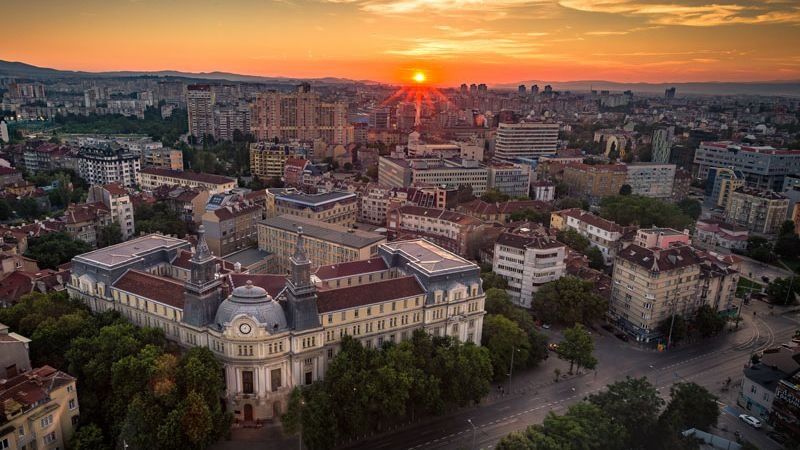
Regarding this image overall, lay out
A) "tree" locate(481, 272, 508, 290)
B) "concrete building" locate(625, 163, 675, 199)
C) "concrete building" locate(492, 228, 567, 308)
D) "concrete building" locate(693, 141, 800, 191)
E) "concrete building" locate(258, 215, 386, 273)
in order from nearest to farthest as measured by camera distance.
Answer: "tree" locate(481, 272, 508, 290), "concrete building" locate(492, 228, 567, 308), "concrete building" locate(258, 215, 386, 273), "concrete building" locate(693, 141, 800, 191), "concrete building" locate(625, 163, 675, 199)

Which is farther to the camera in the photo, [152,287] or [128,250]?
[128,250]

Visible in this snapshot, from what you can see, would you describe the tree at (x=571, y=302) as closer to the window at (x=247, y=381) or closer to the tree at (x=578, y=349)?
the tree at (x=578, y=349)

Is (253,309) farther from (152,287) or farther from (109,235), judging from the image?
(109,235)

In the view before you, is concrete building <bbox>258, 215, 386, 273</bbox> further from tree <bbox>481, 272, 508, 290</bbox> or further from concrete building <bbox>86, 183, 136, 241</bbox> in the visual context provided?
concrete building <bbox>86, 183, 136, 241</bbox>

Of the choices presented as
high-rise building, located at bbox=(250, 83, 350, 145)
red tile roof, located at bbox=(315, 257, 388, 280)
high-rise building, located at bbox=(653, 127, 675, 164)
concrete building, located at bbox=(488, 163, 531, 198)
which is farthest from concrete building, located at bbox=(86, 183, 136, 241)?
high-rise building, located at bbox=(653, 127, 675, 164)

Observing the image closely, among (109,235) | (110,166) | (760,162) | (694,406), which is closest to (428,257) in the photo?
(694,406)

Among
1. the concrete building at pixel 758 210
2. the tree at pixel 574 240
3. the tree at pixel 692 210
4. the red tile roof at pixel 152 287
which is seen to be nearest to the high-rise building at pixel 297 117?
the tree at pixel 692 210
